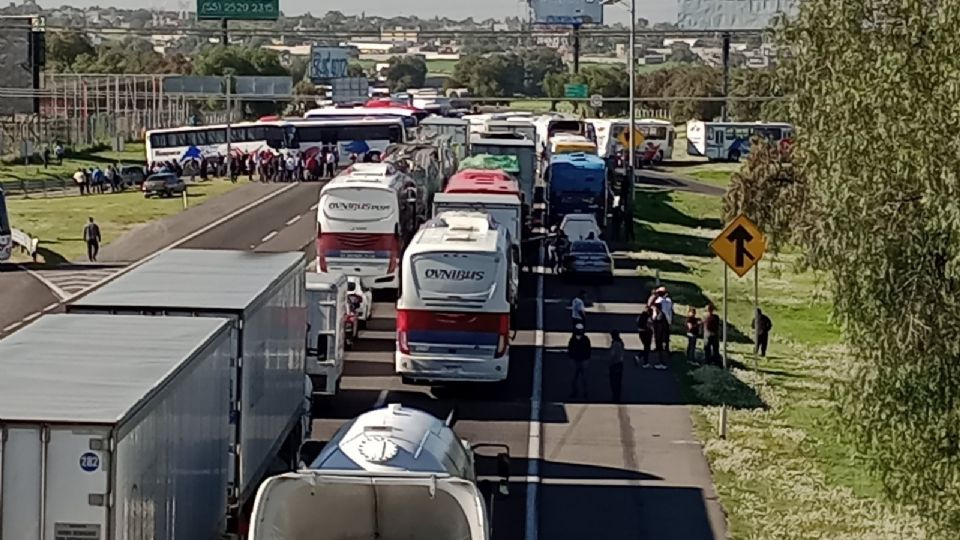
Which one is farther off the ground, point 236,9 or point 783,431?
point 236,9

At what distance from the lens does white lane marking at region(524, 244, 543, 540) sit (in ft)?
63.6

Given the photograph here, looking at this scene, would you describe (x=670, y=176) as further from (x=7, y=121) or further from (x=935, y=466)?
(x=935, y=466)

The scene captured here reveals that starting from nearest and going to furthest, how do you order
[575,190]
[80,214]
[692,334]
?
Answer: [692,334] → [575,190] → [80,214]

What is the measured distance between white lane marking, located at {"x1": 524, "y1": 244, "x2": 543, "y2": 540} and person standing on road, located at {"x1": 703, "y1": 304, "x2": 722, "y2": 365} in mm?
2974

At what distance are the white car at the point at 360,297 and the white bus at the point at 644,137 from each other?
5157 centimetres

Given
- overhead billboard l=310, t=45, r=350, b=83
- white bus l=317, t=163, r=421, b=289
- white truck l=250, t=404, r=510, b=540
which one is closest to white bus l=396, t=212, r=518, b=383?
white bus l=317, t=163, r=421, b=289

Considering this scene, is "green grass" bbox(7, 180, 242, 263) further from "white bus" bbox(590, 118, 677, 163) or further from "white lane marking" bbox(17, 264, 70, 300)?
"white bus" bbox(590, 118, 677, 163)

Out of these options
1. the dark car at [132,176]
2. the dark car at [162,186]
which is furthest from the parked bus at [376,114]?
the dark car at [162,186]

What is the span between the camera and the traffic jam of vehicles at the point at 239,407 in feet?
36.1

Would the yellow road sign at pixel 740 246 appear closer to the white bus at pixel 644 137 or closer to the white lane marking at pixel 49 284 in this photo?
the white lane marking at pixel 49 284

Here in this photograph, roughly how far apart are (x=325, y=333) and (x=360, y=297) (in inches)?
312

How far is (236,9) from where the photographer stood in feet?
302

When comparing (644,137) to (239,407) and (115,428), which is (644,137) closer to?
(239,407)

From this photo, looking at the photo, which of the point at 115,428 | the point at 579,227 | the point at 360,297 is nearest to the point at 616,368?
the point at 360,297
